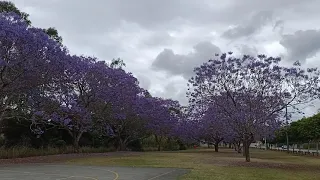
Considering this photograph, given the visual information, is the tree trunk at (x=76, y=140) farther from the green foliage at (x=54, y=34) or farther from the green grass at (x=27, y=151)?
the green foliage at (x=54, y=34)

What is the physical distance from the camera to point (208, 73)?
33.9m

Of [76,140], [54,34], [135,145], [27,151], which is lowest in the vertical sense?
[27,151]

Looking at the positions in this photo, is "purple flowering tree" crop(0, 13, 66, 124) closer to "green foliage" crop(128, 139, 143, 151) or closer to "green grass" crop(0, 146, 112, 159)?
"green grass" crop(0, 146, 112, 159)

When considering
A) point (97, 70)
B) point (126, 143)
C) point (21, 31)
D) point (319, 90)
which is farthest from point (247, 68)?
point (126, 143)

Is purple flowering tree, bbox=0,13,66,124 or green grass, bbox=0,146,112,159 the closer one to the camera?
purple flowering tree, bbox=0,13,66,124

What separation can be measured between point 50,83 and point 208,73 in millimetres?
13478

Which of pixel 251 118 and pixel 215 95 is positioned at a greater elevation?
pixel 215 95

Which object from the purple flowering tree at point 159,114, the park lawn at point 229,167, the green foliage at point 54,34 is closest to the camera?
the park lawn at point 229,167

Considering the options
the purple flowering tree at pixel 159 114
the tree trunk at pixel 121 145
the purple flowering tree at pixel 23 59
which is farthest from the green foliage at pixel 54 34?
the tree trunk at pixel 121 145

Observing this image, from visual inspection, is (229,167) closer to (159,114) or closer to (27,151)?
(27,151)

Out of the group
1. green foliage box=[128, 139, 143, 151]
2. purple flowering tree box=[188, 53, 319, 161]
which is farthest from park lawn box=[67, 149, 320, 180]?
green foliage box=[128, 139, 143, 151]

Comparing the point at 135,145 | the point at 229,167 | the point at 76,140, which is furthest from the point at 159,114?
the point at 229,167

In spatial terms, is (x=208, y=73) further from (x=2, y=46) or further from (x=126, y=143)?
(x=126, y=143)

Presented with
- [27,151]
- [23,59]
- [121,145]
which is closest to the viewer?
[23,59]
